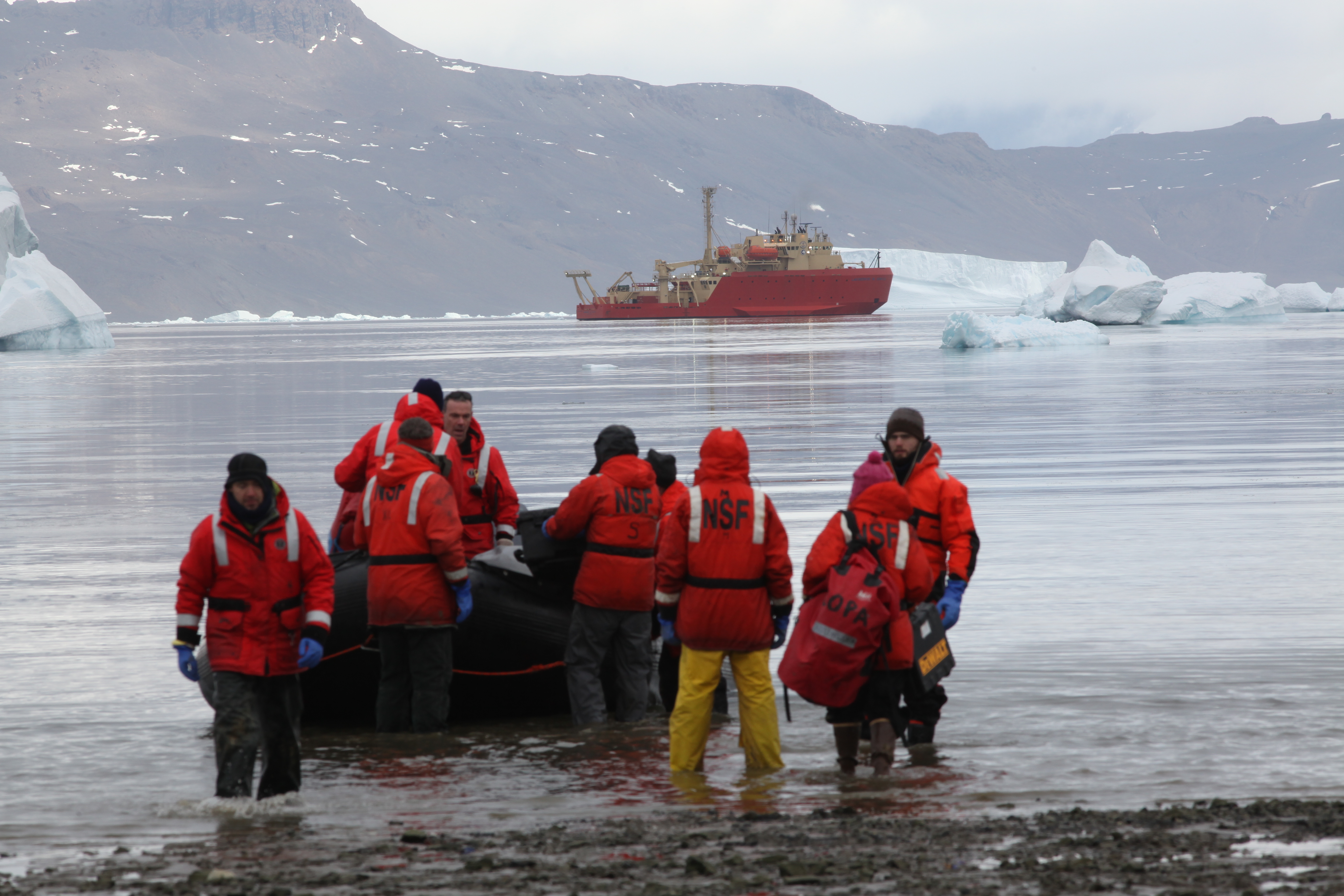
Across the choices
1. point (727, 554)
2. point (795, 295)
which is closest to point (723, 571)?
point (727, 554)

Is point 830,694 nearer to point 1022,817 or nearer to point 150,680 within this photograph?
point 1022,817

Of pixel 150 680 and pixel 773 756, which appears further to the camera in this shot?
pixel 150 680

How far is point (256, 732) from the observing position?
5.30 m

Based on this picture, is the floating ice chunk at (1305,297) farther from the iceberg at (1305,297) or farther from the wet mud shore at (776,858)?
the wet mud shore at (776,858)

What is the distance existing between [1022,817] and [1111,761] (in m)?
1.04

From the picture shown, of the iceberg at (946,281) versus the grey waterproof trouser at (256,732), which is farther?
the iceberg at (946,281)

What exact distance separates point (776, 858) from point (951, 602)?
171cm

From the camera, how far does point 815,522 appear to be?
468 inches

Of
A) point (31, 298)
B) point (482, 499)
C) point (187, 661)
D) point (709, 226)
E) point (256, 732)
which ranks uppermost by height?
point (709, 226)

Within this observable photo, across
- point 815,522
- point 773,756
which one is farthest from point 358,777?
point 815,522

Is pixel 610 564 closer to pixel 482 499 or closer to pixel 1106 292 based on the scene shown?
pixel 482 499

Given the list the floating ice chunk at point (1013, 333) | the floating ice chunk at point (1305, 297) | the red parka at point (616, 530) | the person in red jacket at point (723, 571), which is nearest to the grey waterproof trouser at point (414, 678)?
the red parka at point (616, 530)

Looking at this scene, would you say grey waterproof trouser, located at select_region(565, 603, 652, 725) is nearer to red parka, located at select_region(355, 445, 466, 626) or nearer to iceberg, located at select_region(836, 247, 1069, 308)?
red parka, located at select_region(355, 445, 466, 626)

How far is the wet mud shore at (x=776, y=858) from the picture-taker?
4.22 m
